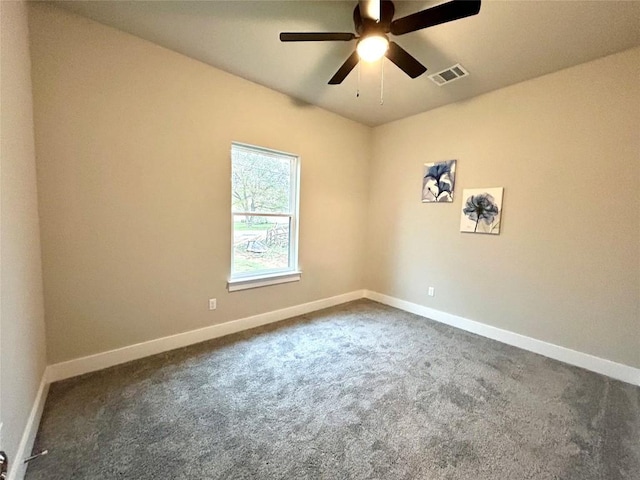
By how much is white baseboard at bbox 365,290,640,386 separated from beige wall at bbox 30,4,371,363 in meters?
2.14

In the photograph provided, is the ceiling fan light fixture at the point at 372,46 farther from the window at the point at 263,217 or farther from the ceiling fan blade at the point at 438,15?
the window at the point at 263,217

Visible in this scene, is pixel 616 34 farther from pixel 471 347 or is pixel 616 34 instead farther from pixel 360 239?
pixel 360 239

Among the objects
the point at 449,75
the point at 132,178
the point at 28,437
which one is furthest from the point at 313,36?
the point at 28,437

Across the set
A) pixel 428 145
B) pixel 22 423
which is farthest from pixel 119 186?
pixel 428 145

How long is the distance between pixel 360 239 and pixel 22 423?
3.84 metres

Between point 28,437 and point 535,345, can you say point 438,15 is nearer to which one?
point 535,345

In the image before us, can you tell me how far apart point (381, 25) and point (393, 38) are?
23.4 inches

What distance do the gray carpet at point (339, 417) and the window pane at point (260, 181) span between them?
1.57m

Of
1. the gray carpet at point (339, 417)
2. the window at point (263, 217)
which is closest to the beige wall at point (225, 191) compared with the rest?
the window at point (263, 217)

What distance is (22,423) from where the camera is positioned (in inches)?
54.6

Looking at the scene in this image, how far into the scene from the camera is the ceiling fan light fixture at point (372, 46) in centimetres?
179

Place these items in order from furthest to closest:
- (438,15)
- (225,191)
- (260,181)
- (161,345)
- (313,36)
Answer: (260,181) → (225,191) → (161,345) → (313,36) → (438,15)

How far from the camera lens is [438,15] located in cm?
157

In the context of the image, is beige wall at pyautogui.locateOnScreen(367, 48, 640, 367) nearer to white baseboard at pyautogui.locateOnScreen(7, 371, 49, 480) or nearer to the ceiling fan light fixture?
the ceiling fan light fixture
